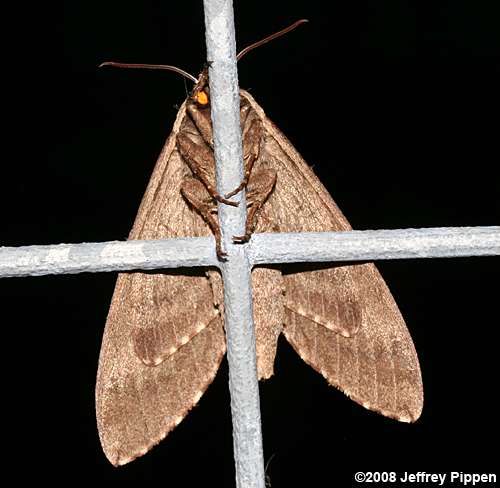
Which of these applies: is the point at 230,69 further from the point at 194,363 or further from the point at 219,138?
the point at 194,363

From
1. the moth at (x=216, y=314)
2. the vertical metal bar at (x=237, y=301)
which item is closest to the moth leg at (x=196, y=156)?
the moth at (x=216, y=314)

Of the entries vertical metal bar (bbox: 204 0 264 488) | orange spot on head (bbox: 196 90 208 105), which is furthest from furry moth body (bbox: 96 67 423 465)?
vertical metal bar (bbox: 204 0 264 488)

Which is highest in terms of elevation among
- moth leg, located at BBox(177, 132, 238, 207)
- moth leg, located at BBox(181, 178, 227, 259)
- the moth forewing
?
moth leg, located at BBox(177, 132, 238, 207)

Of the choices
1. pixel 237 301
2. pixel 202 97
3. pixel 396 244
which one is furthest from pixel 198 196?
pixel 396 244

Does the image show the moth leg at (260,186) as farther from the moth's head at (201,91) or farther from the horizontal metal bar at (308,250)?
the horizontal metal bar at (308,250)

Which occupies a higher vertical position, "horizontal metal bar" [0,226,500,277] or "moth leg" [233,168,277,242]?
"moth leg" [233,168,277,242]

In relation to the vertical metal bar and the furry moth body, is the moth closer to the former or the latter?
the furry moth body

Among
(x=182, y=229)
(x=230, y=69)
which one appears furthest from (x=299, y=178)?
(x=230, y=69)
